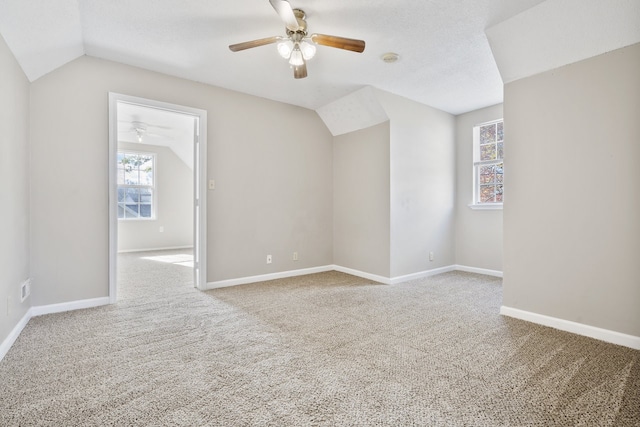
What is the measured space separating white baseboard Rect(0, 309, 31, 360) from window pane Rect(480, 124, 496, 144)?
557 centimetres

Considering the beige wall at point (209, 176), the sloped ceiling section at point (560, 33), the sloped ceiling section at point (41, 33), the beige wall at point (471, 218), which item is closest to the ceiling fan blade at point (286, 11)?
the sloped ceiling section at point (41, 33)

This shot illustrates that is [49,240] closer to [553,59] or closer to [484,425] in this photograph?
[484,425]

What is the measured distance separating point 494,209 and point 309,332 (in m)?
3.40

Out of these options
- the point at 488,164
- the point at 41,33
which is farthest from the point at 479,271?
the point at 41,33

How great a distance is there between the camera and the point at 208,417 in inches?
57.2

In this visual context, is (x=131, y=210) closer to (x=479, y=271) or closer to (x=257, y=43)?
(x=257, y=43)

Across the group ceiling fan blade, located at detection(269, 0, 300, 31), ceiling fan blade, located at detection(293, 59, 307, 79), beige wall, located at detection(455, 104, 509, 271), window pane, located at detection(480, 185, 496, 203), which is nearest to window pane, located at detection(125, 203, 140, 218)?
ceiling fan blade, located at detection(293, 59, 307, 79)

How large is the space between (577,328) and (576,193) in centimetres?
105

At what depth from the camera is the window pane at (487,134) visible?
4.58m

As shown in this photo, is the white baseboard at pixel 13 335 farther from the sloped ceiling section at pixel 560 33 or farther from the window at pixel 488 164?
the window at pixel 488 164

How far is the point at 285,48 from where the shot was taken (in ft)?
7.73

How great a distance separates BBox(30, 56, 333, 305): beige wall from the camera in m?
2.84

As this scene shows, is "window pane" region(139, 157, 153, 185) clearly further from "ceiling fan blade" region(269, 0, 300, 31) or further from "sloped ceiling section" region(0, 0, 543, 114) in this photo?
"ceiling fan blade" region(269, 0, 300, 31)

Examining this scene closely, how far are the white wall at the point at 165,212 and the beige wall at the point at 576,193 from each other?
22.7 ft
